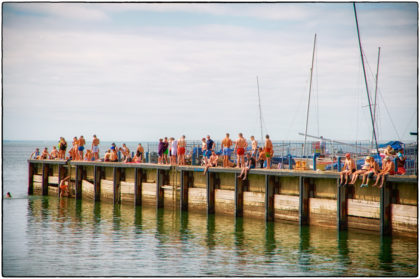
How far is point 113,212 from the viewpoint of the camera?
35781 millimetres

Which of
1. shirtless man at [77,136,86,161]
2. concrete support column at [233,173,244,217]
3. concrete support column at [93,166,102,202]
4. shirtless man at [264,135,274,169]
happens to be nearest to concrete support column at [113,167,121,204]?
concrete support column at [93,166,102,202]

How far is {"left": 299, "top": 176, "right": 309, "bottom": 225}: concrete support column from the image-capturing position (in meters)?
28.4

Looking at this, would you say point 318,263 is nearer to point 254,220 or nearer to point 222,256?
point 222,256

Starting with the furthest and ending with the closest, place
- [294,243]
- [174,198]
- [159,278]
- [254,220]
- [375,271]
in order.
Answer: [174,198]
[254,220]
[294,243]
[375,271]
[159,278]

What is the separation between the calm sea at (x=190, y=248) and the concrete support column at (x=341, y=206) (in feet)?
1.45

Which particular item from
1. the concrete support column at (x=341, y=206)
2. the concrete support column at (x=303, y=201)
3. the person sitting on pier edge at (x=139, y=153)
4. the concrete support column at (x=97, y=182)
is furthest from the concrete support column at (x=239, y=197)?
the concrete support column at (x=97, y=182)

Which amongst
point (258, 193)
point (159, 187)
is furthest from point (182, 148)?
point (258, 193)

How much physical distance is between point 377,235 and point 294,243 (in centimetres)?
357

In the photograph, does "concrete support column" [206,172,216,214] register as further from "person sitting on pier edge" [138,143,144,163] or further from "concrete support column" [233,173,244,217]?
"person sitting on pier edge" [138,143,144,163]

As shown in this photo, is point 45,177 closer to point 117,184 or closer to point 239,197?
point 117,184

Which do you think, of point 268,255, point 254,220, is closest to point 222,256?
point 268,255

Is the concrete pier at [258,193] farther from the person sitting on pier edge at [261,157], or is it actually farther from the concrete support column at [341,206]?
the person sitting on pier edge at [261,157]

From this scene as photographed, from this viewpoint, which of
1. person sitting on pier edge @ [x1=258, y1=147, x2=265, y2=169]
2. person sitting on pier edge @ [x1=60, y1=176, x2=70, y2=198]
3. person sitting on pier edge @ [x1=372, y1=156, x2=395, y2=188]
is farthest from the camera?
person sitting on pier edge @ [x1=60, y1=176, x2=70, y2=198]

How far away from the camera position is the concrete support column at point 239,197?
1239 inches
